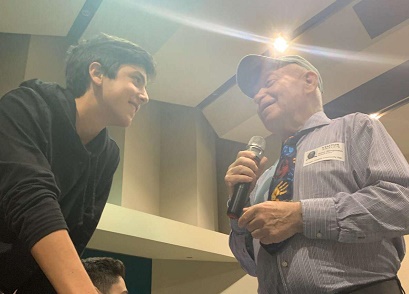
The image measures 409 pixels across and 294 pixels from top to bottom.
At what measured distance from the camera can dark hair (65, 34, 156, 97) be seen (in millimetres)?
1193

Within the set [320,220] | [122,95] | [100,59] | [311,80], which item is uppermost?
[311,80]

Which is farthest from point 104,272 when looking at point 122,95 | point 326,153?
point 326,153

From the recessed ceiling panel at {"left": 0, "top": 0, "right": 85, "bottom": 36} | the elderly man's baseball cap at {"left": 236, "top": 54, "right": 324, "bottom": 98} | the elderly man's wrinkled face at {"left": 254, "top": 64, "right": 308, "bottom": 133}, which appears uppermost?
the recessed ceiling panel at {"left": 0, "top": 0, "right": 85, "bottom": 36}

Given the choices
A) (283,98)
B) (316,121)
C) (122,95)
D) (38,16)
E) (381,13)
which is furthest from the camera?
(38,16)

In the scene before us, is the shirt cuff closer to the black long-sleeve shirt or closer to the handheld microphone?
the handheld microphone

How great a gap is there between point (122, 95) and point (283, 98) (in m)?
0.58

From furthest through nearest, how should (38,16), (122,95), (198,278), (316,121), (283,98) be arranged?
(198,278) < (38,16) < (283,98) < (316,121) < (122,95)

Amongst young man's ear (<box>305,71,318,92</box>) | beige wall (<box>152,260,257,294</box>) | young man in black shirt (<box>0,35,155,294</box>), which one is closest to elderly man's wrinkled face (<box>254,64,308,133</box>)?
young man's ear (<box>305,71,318,92</box>)

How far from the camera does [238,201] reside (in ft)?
4.08

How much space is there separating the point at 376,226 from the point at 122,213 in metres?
2.68

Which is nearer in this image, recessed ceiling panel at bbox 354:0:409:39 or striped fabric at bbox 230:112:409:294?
striped fabric at bbox 230:112:409:294

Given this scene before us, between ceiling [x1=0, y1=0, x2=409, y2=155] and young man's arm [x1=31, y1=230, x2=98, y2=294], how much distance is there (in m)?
2.70

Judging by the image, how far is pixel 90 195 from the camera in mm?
1104

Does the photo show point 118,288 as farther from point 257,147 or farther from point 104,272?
point 257,147
